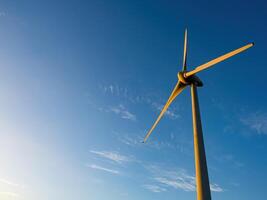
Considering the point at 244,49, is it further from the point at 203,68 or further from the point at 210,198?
the point at 210,198

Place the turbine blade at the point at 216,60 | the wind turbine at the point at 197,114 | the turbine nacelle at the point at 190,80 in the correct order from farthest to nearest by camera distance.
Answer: the turbine nacelle at the point at 190,80 → the turbine blade at the point at 216,60 → the wind turbine at the point at 197,114

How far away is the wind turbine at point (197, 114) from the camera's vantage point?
87.4 ft

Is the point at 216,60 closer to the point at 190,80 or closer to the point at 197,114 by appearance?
the point at 190,80

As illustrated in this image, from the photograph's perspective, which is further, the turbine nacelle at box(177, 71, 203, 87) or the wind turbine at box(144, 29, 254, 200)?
the turbine nacelle at box(177, 71, 203, 87)

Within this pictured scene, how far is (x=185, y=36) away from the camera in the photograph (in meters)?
45.2

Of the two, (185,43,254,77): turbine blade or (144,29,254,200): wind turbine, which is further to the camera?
(185,43,254,77): turbine blade

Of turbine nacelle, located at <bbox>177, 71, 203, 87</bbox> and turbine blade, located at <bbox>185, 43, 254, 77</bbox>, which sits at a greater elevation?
turbine nacelle, located at <bbox>177, 71, 203, 87</bbox>

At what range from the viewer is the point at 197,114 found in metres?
32.1

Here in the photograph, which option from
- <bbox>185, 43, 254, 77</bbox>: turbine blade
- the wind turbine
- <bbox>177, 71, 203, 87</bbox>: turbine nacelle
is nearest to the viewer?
the wind turbine

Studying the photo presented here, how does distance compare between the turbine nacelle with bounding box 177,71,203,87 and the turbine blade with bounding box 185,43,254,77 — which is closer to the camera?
the turbine blade with bounding box 185,43,254,77

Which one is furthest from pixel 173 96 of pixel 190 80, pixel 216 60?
pixel 216 60

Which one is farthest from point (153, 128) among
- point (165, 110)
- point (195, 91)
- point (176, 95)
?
point (195, 91)

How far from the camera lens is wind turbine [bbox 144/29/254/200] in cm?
2664

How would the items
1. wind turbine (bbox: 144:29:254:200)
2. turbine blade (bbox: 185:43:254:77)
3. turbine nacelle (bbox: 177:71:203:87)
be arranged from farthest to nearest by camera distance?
turbine nacelle (bbox: 177:71:203:87)
turbine blade (bbox: 185:43:254:77)
wind turbine (bbox: 144:29:254:200)
